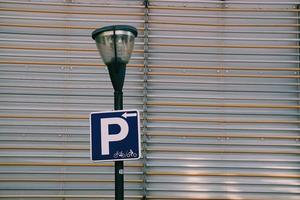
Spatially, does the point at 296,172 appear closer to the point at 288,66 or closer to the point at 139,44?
the point at 288,66

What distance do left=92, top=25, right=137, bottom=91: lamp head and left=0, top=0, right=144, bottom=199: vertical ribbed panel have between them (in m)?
3.42

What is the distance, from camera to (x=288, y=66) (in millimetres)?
9430

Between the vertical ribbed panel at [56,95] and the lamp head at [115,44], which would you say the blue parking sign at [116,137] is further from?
the vertical ribbed panel at [56,95]

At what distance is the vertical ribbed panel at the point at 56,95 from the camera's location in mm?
8828

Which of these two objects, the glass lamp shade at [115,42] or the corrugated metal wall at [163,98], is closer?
the glass lamp shade at [115,42]

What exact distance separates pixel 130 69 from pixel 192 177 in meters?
2.26

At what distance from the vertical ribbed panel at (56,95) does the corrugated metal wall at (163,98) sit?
2 centimetres

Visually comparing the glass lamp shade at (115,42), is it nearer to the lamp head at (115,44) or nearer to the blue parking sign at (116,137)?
the lamp head at (115,44)

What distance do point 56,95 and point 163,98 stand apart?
193 centimetres

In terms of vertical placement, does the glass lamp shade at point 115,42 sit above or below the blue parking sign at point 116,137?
above

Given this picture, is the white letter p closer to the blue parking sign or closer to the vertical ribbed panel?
the blue parking sign

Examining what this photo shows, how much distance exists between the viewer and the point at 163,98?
9.19 m

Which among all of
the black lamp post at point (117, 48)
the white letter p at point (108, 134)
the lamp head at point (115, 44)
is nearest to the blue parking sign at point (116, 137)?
the white letter p at point (108, 134)

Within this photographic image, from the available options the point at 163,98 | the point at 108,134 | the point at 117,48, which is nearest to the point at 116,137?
the point at 108,134
